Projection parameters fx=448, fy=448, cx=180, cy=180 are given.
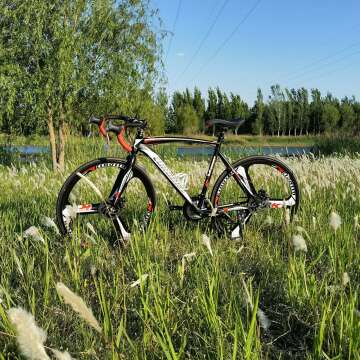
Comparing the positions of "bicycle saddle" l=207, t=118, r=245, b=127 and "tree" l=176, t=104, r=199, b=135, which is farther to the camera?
"tree" l=176, t=104, r=199, b=135

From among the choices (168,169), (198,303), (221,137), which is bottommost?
(198,303)

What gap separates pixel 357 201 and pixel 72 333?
12.6 ft

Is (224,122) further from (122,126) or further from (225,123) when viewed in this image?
(122,126)

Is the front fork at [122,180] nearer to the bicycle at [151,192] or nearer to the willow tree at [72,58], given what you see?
the bicycle at [151,192]

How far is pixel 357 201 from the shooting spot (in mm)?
5094

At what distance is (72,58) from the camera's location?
51.8 ft

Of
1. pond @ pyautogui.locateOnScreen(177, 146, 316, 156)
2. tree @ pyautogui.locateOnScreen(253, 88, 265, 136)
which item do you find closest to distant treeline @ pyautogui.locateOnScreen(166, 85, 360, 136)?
tree @ pyautogui.locateOnScreen(253, 88, 265, 136)

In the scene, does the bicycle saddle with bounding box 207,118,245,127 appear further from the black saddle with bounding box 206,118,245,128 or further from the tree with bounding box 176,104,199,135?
the tree with bounding box 176,104,199,135

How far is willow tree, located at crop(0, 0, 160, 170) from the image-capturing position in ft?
50.1

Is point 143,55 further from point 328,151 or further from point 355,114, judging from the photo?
point 355,114

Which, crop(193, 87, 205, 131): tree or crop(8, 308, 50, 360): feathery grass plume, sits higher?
crop(193, 87, 205, 131): tree

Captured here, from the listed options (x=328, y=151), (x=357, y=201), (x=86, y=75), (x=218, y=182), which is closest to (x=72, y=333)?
(x=218, y=182)

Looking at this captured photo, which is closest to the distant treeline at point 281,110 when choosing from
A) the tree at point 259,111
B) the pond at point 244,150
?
the tree at point 259,111

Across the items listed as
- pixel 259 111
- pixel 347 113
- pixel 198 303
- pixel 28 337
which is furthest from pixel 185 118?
pixel 28 337
